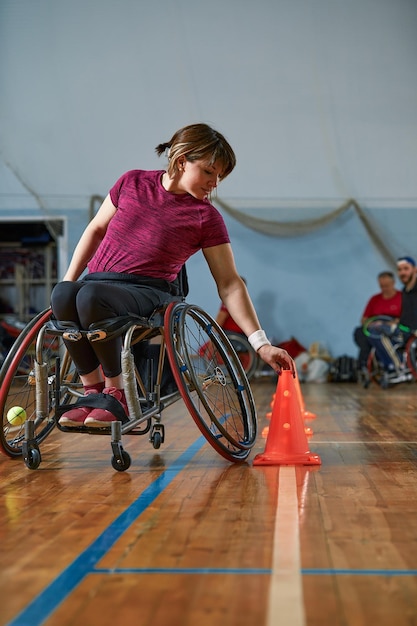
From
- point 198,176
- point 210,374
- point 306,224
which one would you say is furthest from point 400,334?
point 198,176

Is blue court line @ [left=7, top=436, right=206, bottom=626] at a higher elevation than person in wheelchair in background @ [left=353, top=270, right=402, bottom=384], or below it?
below

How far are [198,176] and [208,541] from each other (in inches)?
50.4

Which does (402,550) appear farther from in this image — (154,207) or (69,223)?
(69,223)

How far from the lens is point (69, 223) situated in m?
8.66

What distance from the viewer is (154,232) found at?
8.50 ft

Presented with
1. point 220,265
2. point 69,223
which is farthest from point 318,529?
point 69,223

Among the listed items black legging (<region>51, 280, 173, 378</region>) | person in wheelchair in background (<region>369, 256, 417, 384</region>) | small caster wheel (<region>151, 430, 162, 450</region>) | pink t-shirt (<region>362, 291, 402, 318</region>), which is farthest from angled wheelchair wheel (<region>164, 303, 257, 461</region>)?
pink t-shirt (<region>362, 291, 402, 318</region>)

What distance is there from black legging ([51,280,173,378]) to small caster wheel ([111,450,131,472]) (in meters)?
0.23

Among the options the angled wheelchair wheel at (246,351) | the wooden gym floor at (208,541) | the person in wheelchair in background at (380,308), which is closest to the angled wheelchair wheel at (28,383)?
the wooden gym floor at (208,541)

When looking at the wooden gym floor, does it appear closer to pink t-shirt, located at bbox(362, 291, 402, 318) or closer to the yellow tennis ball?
the yellow tennis ball

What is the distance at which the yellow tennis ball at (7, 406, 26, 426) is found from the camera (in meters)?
2.88

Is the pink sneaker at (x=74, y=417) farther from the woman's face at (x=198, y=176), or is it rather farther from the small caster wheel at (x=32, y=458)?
the woman's face at (x=198, y=176)

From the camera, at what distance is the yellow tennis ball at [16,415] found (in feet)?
9.44

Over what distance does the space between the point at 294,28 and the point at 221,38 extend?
80 centimetres
